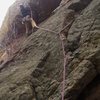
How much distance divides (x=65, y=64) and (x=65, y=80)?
0.40 meters

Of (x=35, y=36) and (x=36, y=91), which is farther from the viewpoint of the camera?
(x=35, y=36)

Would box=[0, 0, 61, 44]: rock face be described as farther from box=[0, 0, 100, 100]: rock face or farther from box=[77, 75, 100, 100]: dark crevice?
box=[77, 75, 100, 100]: dark crevice

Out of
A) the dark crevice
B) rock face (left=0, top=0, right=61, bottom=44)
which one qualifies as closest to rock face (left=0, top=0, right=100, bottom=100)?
the dark crevice

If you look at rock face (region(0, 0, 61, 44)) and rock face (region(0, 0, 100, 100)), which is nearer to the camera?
rock face (region(0, 0, 100, 100))

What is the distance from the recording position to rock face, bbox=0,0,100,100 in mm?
4555

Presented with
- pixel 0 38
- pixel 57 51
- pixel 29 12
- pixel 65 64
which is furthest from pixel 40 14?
pixel 65 64

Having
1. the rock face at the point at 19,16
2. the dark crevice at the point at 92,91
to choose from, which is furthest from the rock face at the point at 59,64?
the rock face at the point at 19,16

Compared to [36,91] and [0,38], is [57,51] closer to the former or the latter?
[36,91]

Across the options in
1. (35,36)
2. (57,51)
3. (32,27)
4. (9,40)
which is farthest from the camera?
(9,40)

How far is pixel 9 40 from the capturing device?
30.4 ft

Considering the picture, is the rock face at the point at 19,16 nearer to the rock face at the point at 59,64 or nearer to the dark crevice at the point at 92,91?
the rock face at the point at 59,64

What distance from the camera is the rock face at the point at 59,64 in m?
4.55

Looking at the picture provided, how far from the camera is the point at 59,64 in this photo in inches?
198

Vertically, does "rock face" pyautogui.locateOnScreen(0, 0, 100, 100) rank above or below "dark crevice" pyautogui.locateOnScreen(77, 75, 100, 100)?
above
